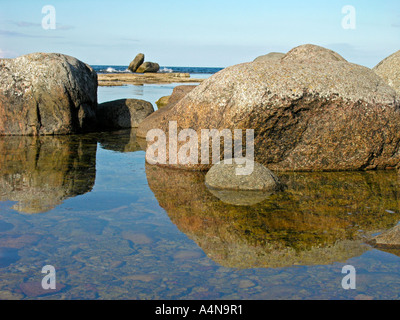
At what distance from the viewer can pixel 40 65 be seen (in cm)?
1227

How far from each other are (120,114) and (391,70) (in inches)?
317

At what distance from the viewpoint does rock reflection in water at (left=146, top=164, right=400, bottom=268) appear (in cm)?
454

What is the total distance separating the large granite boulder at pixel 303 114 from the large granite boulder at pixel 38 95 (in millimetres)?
5043

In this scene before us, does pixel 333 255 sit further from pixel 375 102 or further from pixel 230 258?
pixel 375 102

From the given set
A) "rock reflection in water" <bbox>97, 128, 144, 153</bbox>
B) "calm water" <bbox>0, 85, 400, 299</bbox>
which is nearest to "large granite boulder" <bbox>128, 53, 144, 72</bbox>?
"rock reflection in water" <bbox>97, 128, 144, 153</bbox>

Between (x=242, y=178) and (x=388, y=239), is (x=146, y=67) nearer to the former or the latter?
(x=242, y=178)

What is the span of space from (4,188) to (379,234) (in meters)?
5.16

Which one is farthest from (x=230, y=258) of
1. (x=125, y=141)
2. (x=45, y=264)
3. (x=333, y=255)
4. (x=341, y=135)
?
(x=125, y=141)

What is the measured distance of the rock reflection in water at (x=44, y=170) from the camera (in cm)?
638

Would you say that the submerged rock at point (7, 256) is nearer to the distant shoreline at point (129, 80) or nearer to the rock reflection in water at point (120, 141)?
the rock reflection in water at point (120, 141)

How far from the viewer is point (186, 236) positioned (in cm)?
497

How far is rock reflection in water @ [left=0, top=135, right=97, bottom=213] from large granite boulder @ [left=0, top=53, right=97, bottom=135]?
536 millimetres

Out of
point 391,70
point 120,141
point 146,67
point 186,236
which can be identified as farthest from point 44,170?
point 146,67

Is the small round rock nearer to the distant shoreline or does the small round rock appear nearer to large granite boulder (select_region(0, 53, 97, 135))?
large granite boulder (select_region(0, 53, 97, 135))
